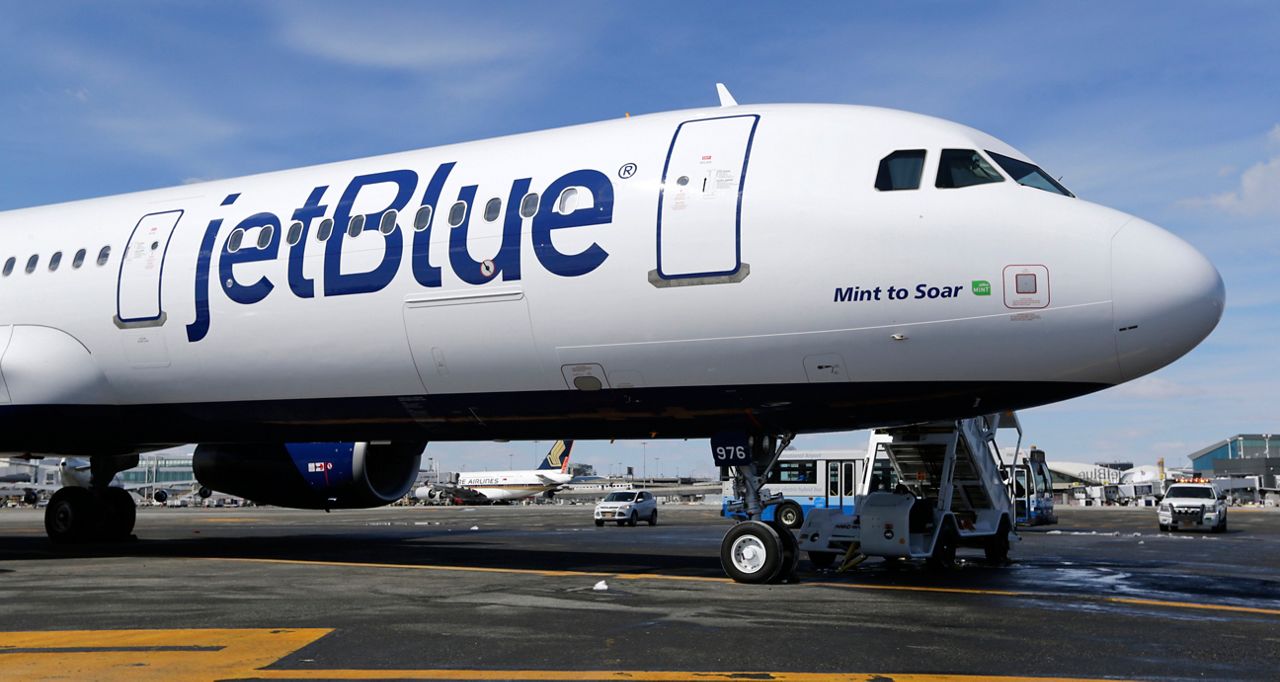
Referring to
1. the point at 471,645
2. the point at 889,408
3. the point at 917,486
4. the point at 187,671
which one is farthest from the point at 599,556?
the point at 187,671

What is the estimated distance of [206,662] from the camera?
8391 millimetres

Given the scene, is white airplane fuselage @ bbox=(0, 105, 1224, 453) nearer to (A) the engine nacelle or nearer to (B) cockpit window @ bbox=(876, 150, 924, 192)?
(B) cockpit window @ bbox=(876, 150, 924, 192)

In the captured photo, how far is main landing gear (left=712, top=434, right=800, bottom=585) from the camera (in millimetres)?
13836

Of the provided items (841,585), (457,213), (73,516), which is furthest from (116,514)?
(841,585)

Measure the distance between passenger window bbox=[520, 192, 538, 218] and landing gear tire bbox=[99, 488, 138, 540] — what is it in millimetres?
14046

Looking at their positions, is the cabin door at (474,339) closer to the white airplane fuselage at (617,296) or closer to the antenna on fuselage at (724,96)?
the white airplane fuselage at (617,296)

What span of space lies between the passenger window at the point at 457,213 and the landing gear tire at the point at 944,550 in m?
8.78

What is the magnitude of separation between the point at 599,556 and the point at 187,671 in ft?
41.0

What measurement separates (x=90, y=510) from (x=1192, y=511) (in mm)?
34702

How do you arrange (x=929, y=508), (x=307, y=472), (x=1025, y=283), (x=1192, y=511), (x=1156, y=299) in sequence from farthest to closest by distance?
1. (x=1192, y=511)
2. (x=307, y=472)
3. (x=929, y=508)
4. (x=1025, y=283)
5. (x=1156, y=299)

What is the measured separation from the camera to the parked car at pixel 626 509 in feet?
137

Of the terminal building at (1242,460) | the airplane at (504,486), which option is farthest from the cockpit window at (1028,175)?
the terminal building at (1242,460)

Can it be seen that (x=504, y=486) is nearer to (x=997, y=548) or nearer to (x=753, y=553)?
(x=997, y=548)

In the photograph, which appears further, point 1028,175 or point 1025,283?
point 1028,175
